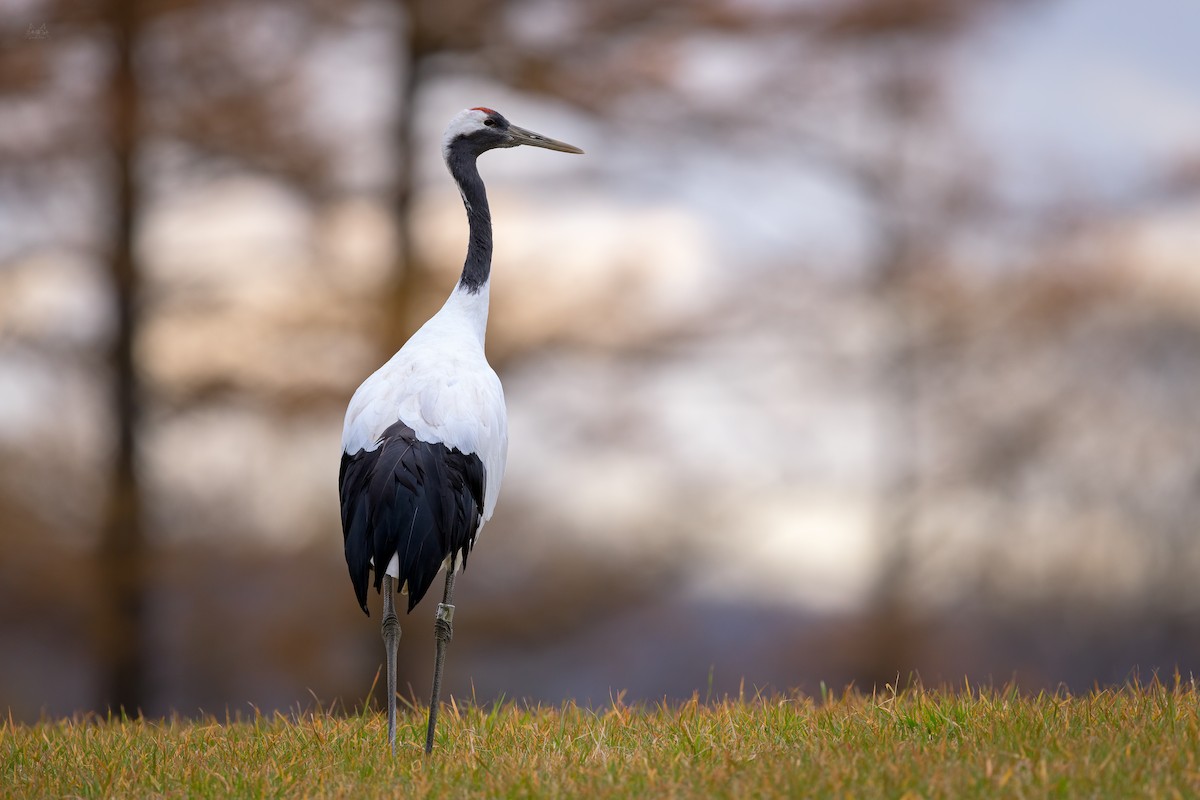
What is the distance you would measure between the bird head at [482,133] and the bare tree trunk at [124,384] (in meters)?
6.46

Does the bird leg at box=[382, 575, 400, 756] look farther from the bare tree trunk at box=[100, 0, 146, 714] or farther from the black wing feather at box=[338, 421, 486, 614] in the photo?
the bare tree trunk at box=[100, 0, 146, 714]

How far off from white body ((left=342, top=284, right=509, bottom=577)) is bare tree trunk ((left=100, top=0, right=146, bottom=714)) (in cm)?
699

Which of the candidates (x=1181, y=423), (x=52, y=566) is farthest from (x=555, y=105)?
(x=1181, y=423)

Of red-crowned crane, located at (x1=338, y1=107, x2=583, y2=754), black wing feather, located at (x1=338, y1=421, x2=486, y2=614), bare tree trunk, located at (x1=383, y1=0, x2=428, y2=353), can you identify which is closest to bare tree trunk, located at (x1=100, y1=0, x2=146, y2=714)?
bare tree trunk, located at (x1=383, y1=0, x2=428, y2=353)

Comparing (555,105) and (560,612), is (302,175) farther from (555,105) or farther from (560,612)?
(560,612)

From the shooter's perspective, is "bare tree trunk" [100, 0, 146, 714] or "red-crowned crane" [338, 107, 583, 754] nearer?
"red-crowned crane" [338, 107, 583, 754]

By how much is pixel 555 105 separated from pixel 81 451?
18.7 ft

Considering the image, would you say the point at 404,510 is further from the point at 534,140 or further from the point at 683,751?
the point at 534,140

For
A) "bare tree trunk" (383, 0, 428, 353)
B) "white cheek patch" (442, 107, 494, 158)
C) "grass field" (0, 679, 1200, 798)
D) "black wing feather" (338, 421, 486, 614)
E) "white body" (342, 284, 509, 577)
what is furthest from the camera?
"bare tree trunk" (383, 0, 428, 353)

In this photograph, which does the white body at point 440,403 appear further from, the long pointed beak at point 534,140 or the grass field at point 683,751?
the long pointed beak at point 534,140

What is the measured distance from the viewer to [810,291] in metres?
13.5

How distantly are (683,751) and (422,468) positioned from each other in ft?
5.27

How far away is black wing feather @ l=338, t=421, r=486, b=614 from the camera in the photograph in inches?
217

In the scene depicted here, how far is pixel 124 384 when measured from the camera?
1239 cm
